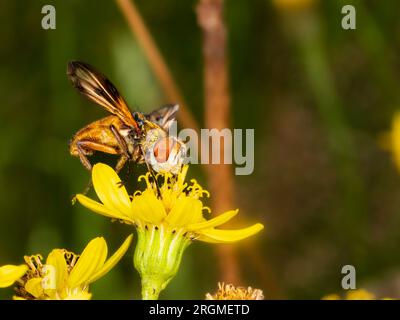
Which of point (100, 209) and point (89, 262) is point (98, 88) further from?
point (89, 262)

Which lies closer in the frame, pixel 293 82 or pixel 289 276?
pixel 289 276

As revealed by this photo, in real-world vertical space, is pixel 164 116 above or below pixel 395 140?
below

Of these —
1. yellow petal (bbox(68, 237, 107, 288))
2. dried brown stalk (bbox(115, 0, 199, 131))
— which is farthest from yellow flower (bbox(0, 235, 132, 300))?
dried brown stalk (bbox(115, 0, 199, 131))

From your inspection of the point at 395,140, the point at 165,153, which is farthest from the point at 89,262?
the point at 395,140

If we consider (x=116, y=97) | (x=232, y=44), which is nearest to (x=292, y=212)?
(x=232, y=44)

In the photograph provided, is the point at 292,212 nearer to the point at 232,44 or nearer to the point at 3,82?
the point at 232,44

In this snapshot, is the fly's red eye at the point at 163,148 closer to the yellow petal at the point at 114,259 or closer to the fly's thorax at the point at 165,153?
the fly's thorax at the point at 165,153
